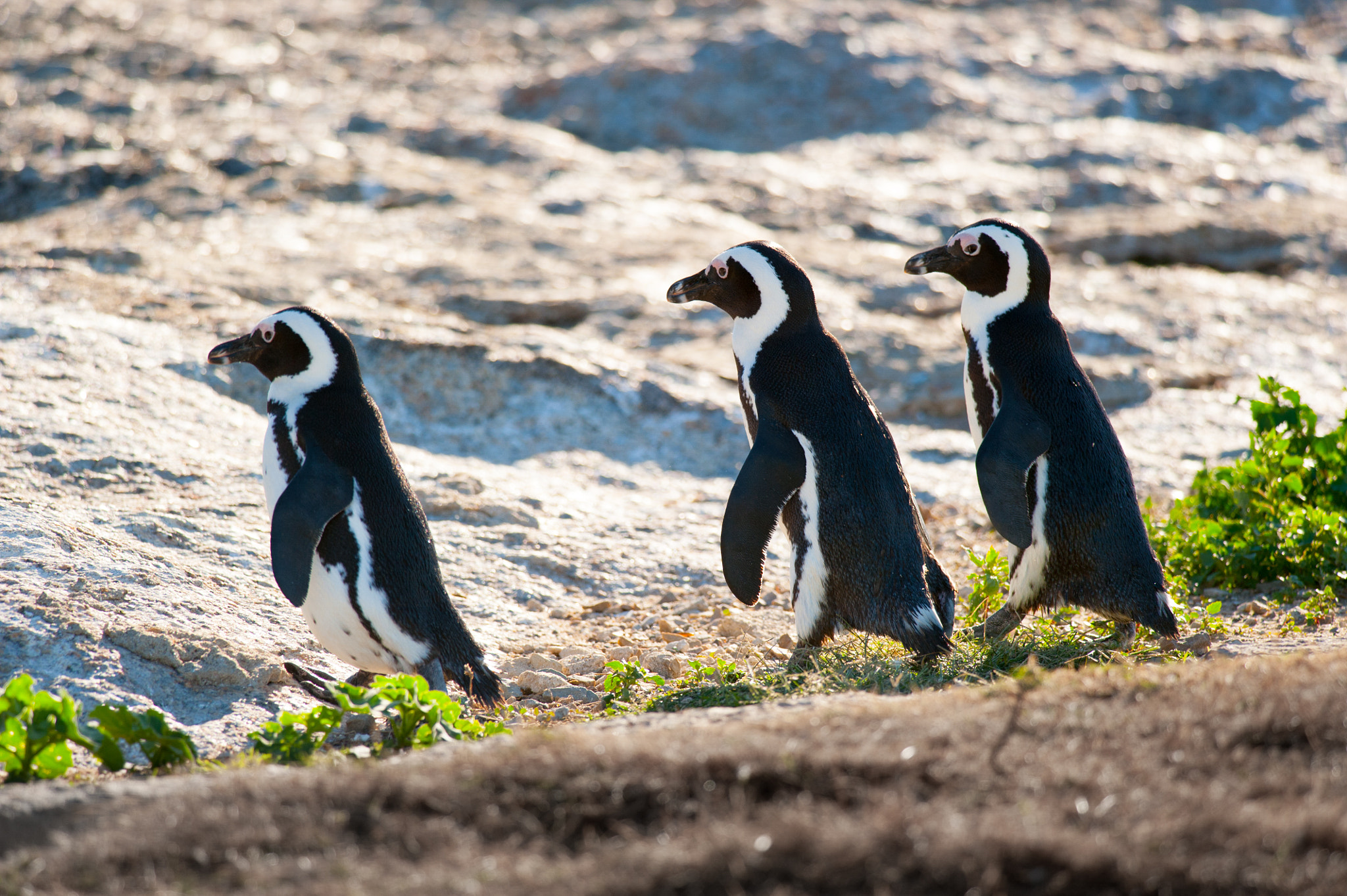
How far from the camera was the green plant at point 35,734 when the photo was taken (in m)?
2.71

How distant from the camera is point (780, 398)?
13.8 ft

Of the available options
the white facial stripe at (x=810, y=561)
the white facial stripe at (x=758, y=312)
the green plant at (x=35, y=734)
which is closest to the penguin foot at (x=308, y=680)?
the green plant at (x=35, y=734)

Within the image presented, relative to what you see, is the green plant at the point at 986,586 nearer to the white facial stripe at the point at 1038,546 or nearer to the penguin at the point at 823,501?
the white facial stripe at the point at 1038,546

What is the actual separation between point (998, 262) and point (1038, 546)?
1.07 metres

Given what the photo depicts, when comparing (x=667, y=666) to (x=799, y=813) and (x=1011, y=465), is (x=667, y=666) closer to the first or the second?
(x=1011, y=465)

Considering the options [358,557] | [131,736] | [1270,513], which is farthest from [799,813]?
[1270,513]

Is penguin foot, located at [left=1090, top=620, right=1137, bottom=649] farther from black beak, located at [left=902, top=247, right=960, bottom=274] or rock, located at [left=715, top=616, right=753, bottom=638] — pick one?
black beak, located at [left=902, top=247, right=960, bottom=274]

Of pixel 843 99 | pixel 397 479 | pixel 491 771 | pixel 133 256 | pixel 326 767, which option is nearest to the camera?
pixel 491 771

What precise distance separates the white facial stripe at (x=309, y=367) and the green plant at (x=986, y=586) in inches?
96.2

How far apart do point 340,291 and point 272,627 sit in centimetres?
352

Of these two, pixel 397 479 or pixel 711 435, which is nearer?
pixel 397 479

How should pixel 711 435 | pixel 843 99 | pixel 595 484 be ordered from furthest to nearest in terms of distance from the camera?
pixel 843 99 < pixel 711 435 < pixel 595 484

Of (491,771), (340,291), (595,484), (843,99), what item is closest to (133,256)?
(340,291)

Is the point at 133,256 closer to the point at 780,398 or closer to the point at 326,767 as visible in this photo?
the point at 780,398
